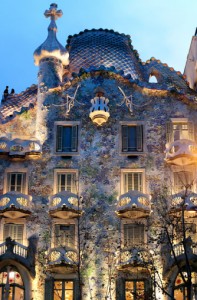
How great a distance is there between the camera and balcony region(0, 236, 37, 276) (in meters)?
32.8

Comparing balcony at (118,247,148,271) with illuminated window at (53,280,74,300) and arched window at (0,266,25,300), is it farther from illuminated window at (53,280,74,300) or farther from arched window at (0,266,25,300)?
arched window at (0,266,25,300)

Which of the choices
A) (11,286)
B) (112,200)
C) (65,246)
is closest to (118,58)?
(112,200)

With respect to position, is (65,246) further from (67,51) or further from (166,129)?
(67,51)

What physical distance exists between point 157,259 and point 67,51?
1502 centimetres

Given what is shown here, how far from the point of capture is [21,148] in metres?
36.4

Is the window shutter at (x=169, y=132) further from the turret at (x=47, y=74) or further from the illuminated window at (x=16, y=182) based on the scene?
the illuminated window at (x=16, y=182)

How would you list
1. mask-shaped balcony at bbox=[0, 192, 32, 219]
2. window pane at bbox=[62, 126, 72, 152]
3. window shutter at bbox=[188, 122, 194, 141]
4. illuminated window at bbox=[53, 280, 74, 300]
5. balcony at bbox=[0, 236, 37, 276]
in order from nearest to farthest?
balcony at bbox=[0, 236, 37, 276]
illuminated window at bbox=[53, 280, 74, 300]
mask-shaped balcony at bbox=[0, 192, 32, 219]
window pane at bbox=[62, 126, 72, 152]
window shutter at bbox=[188, 122, 194, 141]

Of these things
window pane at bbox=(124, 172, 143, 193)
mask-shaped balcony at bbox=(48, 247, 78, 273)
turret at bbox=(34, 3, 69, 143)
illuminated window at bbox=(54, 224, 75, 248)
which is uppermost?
turret at bbox=(34, 3, 69, 143)

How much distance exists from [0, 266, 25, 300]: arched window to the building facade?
0.05 m

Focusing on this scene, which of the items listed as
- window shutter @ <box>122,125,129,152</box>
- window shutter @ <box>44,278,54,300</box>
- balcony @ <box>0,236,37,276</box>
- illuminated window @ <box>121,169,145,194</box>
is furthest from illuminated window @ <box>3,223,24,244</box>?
window shutter @ <box>122,125,129,152</box>

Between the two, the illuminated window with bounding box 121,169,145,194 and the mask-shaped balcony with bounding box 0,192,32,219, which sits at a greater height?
the illuminated window with bounding box 121,169,145,194

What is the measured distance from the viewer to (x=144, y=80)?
4153 centimetres

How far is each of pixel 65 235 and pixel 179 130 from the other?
919 cm

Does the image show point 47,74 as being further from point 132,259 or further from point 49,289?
point 49,289
